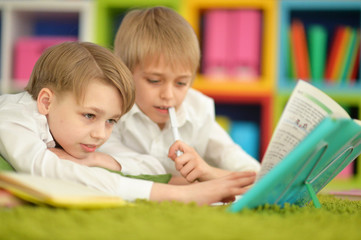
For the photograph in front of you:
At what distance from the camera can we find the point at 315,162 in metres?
0.75

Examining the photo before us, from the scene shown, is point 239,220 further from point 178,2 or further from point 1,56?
point 1,56

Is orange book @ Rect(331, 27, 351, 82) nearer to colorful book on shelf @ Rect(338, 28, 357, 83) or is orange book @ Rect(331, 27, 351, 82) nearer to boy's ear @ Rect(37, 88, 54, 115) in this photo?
colorful book on shelf @ Rect(338, 28, 357, 83)

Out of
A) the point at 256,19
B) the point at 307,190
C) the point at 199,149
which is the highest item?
the point at 256,19

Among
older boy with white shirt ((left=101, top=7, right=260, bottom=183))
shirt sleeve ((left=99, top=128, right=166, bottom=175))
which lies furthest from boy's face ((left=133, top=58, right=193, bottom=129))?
shirt sleeve ((left=99, top=128, right=166, bottom=175))

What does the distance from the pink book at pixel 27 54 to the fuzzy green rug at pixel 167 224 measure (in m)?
1.93

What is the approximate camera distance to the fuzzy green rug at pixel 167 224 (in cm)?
50

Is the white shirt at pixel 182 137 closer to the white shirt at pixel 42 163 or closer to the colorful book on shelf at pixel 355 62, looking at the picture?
the white shirt at pixel 42 163

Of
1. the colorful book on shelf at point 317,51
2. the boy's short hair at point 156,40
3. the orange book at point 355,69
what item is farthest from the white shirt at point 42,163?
the orange book at point 355,69

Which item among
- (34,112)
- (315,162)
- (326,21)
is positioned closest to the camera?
(315,162)

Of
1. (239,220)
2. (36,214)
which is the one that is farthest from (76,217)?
(239,220)

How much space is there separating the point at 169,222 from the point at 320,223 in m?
0.21

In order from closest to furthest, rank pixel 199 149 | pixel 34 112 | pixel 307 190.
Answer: pixel 307 190 < pixel 34 112 < pixel 199 149

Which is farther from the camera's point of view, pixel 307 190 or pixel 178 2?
pixel 178 2

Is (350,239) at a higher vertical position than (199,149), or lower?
higher
